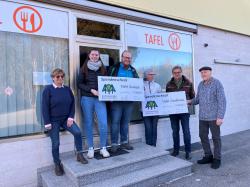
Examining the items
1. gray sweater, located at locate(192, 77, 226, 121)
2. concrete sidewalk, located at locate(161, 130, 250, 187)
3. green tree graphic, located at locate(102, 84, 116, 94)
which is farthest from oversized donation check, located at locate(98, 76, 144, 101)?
concrete sidewalk, located at locate(161, 130, 250, 187)

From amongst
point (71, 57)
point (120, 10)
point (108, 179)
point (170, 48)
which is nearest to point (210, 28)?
point (170, 48)

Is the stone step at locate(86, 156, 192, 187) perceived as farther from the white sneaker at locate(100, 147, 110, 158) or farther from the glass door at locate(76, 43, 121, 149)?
the glass door at locate(76, 43, 121, 149)

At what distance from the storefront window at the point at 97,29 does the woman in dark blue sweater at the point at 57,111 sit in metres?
1.17

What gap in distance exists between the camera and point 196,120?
663 centimetres

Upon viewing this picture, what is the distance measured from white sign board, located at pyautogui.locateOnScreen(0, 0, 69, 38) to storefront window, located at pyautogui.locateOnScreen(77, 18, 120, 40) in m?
0.28

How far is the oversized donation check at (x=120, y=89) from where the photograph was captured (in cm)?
424

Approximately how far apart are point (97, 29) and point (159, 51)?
5.61ft

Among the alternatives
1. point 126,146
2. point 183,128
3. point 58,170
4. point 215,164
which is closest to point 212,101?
point 183,128

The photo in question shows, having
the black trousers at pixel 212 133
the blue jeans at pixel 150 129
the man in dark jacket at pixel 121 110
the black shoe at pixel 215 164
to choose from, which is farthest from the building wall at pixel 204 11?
the black shoe at pixel 215 164

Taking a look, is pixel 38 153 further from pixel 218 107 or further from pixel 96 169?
pixel 218 107

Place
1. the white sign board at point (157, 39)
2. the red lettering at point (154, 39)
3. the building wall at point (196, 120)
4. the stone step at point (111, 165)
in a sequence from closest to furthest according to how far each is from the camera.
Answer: the stone step at point (111, 165) < the building wall at point (196, 120) < the white sign board at point (157, 39) < the red lettering at point (154, 39)

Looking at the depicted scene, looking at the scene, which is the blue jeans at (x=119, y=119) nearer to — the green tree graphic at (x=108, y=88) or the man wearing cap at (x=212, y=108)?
the green tree graphic at (x=108, y=88)

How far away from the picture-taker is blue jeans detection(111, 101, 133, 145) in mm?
4488

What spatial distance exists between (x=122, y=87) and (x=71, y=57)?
104 cm
